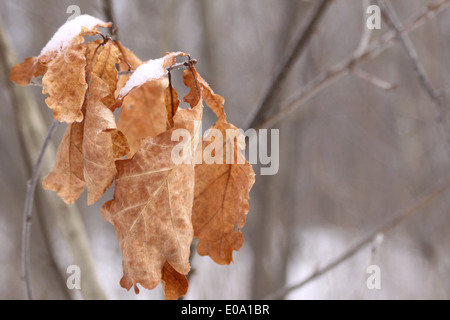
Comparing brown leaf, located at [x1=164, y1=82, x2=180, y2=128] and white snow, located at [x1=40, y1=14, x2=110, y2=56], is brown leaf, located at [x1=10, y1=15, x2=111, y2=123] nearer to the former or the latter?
white snow, located at [x1=40, y1=14, x2=110, y2=56]

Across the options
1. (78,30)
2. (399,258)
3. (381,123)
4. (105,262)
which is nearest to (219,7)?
(381,123)

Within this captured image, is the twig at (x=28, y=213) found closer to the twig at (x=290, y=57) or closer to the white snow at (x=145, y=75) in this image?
the white snow at (x=145, y=75)

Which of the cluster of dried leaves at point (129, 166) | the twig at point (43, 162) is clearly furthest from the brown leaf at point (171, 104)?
the twig at point (43, 162)

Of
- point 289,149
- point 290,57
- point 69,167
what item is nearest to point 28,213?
point 69,167

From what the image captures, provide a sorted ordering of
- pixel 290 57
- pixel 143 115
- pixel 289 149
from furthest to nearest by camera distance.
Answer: pixel 289 149
pixel 290 57
pixel 143 115

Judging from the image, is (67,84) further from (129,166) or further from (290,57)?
(290,57)

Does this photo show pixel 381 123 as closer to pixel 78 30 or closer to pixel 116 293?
pixel 116 293

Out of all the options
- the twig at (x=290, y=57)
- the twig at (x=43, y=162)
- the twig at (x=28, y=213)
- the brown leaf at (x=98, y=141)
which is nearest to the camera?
the brown leaf at (x=98, y=141)
